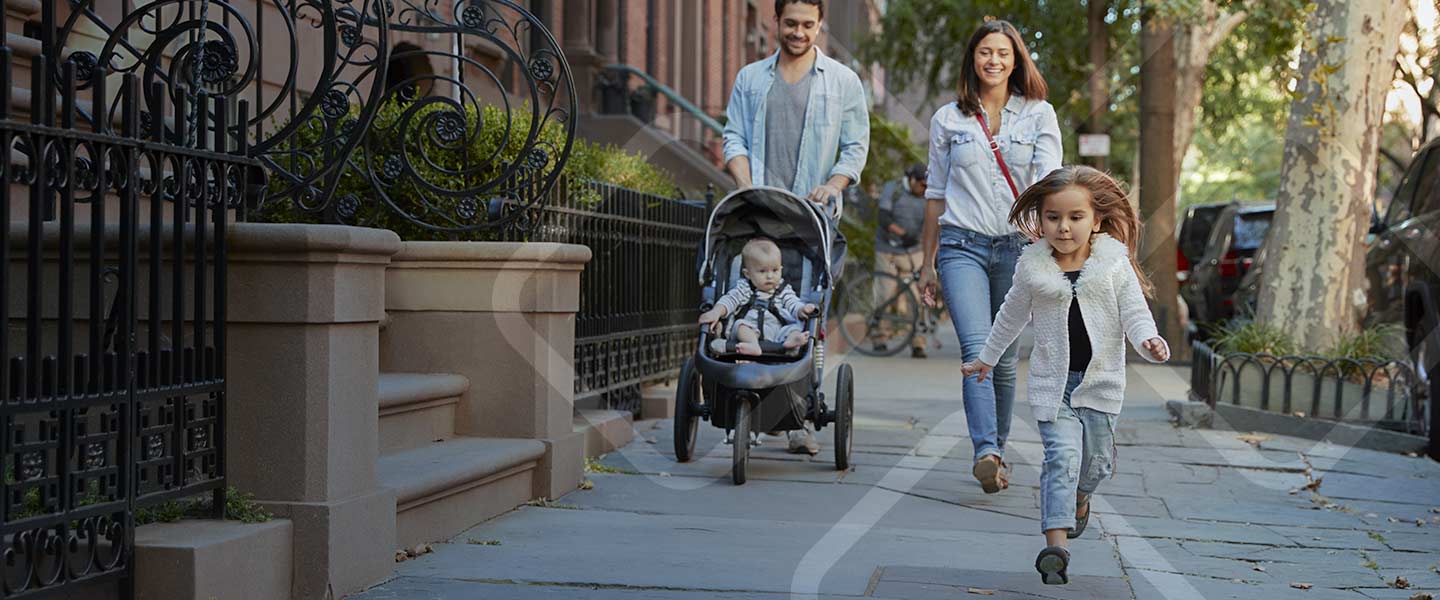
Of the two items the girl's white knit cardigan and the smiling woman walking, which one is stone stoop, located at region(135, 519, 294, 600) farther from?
the smiling woman walking

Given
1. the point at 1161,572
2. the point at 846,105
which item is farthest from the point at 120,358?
the point at 846,105

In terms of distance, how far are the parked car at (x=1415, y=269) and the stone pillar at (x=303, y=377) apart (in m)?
6.43

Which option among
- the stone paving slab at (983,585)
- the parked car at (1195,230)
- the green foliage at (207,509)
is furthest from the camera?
the parked car at (1195,230)

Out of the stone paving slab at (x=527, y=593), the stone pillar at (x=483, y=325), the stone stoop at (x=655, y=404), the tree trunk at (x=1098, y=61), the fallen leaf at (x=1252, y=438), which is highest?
the tree trunk at (x=1098, y=61)

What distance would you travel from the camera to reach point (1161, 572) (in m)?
5.36

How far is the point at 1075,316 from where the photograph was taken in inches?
205

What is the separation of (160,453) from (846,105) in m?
4.49

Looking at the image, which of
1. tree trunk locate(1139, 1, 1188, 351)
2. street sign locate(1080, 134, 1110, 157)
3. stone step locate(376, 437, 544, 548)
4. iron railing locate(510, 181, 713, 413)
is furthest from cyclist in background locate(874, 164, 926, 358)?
stone step locate(376, 437, 544, 548)

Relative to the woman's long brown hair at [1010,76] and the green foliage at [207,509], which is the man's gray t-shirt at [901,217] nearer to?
the woman's long brown hair at [1010,76]

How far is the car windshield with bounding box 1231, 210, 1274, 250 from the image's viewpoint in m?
19.6

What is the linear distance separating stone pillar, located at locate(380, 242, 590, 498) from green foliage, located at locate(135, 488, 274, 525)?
1.77 metres

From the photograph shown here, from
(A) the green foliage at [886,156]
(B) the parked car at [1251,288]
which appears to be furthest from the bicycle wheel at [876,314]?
(B) the parked car at [1251,288]

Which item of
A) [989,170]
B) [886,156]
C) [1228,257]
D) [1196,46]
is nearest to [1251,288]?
[1228,257]

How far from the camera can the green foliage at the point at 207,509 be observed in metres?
4.32
